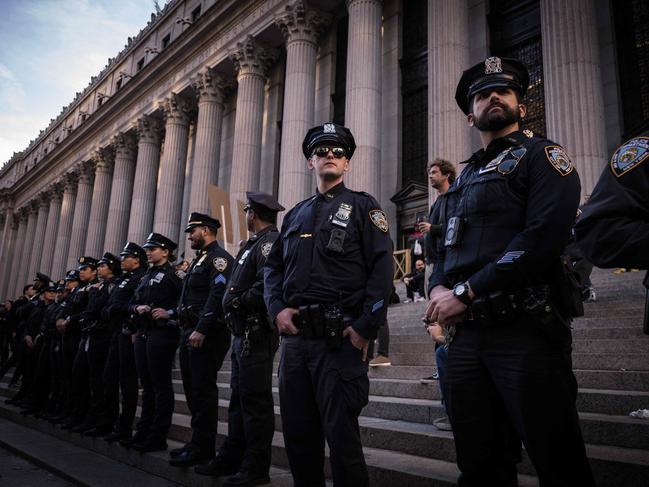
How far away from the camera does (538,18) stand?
49.2 feet

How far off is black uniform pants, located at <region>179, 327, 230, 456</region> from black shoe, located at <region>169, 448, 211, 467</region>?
0.04m

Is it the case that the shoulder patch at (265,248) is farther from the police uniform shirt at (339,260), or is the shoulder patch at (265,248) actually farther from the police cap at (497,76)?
the police cap at (497,76)

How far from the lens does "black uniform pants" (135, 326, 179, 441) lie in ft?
17.1

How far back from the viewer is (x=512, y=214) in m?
2.21

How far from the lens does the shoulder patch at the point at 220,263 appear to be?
16.6ft

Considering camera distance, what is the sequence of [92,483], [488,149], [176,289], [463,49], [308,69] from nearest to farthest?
[488,149] → [92,483] → [176,289] → [463,49] → [308,69]

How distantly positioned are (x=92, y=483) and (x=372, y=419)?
8.86ft

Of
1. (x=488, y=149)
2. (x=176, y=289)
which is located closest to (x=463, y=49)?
(x=176, y=289)

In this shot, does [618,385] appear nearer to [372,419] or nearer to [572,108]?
[372,419]

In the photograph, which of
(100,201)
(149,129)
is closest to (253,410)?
(149,129)

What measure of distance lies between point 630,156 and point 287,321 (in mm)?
1860

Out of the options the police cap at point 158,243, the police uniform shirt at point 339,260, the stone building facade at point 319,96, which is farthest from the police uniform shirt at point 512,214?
the stone building facade at point 319,96

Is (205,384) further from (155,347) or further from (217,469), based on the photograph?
(155,347)

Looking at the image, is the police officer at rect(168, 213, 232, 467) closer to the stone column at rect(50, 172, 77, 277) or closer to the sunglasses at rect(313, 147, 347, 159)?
the sunglasses at rect(313, 147, 347, 159)
